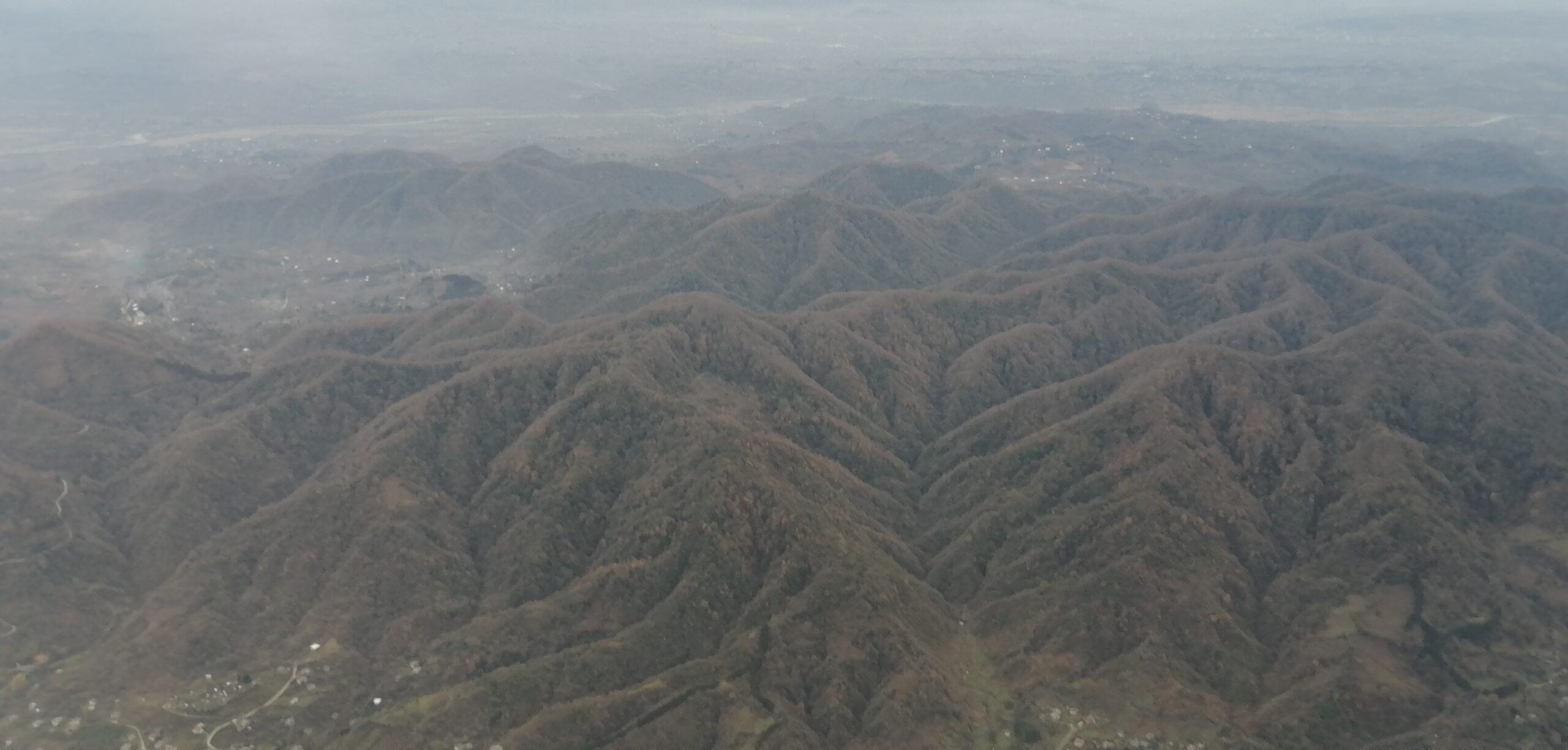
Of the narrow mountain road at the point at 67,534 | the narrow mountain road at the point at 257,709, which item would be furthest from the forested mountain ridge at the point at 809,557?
the narrow mountain road at the point at 257,709

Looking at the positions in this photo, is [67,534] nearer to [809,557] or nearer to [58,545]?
[58,545]

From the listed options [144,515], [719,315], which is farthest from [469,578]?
[719,315]

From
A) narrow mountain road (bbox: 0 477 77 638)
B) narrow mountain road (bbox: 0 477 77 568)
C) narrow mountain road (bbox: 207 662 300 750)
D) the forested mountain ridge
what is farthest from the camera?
narrow mountain road (bbox: 0 477 77 568)

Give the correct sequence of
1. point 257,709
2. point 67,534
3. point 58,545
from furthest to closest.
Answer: point 67,534, point 58,545, point 257,709

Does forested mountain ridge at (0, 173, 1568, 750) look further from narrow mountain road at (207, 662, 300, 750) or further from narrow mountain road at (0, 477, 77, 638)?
narrow mountain road at (207, 662, 300, 750)

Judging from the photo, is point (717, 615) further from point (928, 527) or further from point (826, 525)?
point (928, 527)

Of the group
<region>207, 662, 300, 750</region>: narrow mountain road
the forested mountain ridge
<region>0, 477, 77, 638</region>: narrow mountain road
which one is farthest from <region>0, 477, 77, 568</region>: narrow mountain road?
<region>207, 662, 300, 750</region>: narrow mountain road

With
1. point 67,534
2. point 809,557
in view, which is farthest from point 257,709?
point 809,557

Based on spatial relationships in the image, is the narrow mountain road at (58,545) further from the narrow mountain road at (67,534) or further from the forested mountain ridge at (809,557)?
the forested mountain ridge at (809,557)
